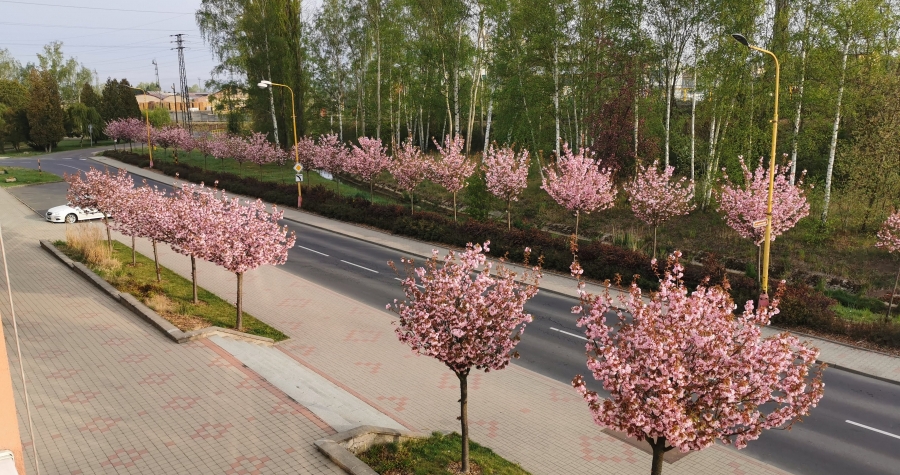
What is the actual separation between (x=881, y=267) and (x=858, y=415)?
1200cm

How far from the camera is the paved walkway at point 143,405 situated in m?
9.52

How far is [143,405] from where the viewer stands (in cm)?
1130

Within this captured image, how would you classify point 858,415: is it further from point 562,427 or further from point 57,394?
point 57,394

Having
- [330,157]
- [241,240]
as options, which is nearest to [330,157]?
[330,157]

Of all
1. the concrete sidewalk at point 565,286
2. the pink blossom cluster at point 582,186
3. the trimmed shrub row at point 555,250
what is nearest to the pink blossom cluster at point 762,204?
the trimmed shrub row at point 555,250

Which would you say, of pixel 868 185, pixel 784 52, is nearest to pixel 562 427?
pixel 868 185

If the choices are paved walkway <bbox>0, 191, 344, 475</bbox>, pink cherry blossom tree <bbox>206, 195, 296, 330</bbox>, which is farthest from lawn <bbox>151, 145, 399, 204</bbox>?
paved walkway <bbox>0, 191, 344, 475</bbox>

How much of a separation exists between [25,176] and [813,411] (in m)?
55.8

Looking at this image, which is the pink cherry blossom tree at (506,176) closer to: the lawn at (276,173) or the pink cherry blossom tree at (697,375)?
the lawn at (276,173)

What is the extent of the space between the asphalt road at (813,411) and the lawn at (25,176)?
1273 inches

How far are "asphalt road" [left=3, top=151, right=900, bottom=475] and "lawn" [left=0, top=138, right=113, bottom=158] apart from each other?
68.5 meters

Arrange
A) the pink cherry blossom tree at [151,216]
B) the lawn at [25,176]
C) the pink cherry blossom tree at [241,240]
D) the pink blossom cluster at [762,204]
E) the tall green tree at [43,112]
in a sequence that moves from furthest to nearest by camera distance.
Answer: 1. the tall green tree at [43,112]
2. the lawn at [25,176]
3. the pink blossom cluster at [762,204]
4. the pink cherry blossom tree at [151,216]
5. the pink cherry blossom tree at [241,240]

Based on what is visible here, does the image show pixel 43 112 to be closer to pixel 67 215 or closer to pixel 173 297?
pixel 67 215

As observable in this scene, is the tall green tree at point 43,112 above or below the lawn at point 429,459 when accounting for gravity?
above
